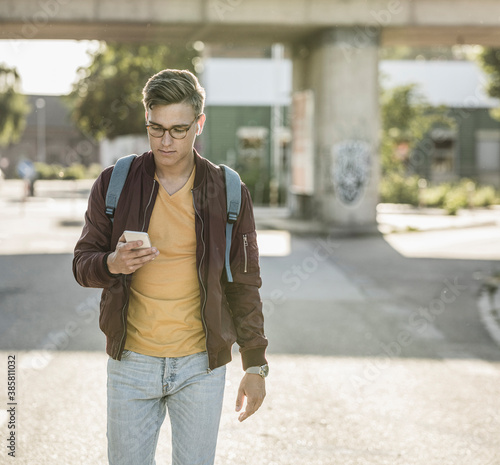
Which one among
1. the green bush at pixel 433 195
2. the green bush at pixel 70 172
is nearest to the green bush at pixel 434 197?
the green bush at pixel 433 195

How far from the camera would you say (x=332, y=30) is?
18.8 meters

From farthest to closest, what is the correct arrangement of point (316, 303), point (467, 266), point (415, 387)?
1. point (467, 266)
2. point (316, 303)
3. point (415, 387)

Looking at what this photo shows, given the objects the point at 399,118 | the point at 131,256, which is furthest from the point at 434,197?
the point at 131,256

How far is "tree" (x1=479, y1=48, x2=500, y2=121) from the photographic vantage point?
30.7m

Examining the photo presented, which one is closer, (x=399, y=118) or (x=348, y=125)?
(x=348, y=125)

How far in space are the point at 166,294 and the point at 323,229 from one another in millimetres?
16200

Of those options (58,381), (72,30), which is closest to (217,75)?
(72,30)

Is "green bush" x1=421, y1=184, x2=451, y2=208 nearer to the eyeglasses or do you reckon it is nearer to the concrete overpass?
the concrete overpass

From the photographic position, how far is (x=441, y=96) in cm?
4481

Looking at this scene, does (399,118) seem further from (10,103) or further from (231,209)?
(10,103)

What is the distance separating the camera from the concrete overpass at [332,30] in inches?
709

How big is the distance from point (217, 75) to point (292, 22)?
19.6 metres

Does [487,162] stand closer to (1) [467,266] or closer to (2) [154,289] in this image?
(1) [467,266]

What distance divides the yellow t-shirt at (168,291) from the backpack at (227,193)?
0.13 metres
